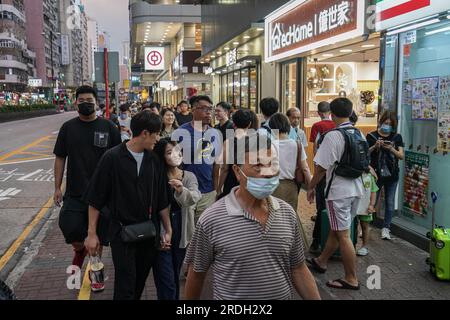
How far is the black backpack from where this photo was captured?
4.94 meters

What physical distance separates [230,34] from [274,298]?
1595cm

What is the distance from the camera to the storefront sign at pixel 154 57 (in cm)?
4275

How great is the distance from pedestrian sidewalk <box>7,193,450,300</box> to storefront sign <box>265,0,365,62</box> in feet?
12.0

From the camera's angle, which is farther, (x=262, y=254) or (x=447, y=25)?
(x=447, y=25)

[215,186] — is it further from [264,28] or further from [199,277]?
[264,28]

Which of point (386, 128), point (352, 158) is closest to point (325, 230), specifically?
point (352, 158)

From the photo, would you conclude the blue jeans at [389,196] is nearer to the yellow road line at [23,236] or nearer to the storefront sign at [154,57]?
the yellow road line at [23,236]

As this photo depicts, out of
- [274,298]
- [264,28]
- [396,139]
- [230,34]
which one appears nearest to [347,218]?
[396,139]

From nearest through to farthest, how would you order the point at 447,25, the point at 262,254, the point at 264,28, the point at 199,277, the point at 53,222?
the point at 262,254, the point at 199,277, the point at 447,25, the point at 53,222, the point at 264,28

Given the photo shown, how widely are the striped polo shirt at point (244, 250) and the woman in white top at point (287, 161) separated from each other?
8.69 ft

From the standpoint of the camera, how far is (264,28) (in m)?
13.8

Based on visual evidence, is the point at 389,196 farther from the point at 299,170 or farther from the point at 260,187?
the point at 260,187

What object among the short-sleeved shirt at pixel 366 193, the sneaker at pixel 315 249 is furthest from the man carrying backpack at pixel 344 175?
the sneaker at pixel 315 249

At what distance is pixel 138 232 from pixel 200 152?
1868 mm
